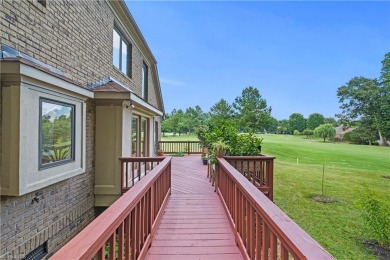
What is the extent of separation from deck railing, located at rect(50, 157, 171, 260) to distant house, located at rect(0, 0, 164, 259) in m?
1.54

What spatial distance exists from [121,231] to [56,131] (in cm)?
262

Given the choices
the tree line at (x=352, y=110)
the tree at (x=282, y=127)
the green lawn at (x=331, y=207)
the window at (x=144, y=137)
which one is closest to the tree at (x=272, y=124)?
the tree line at (x=352, y=110)

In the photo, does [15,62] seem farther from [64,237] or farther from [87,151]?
[64,237]

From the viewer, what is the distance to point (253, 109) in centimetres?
3859

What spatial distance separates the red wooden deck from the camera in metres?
2.99

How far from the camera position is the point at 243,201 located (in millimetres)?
2934

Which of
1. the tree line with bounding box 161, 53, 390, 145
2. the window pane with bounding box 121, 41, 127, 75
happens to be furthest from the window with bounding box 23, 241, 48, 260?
the tree line with bounding box 161, 53, 390, 145

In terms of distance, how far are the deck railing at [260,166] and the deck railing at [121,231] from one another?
2.53 m

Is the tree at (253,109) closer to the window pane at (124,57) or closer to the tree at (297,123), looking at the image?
the window pane at (124,57)

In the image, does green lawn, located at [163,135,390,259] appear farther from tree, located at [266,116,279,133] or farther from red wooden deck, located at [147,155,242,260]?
tree, located at [266,116,279,133]

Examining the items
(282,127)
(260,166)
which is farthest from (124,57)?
(282,127)

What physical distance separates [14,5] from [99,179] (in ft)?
12.2

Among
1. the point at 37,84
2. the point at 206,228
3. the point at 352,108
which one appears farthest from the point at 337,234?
the point at 352,108

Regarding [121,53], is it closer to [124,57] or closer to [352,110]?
[124,57]
